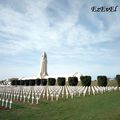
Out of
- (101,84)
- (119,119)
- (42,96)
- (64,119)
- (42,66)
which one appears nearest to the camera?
(119,119)

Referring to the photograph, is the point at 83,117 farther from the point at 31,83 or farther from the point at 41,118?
the point at 31,83

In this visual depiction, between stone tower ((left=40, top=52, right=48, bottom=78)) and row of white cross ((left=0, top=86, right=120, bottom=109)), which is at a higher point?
stone tower ((left=40, top=52, right=48, bottom=78))

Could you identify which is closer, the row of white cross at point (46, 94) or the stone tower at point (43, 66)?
the row of white cross at point (46, 94)

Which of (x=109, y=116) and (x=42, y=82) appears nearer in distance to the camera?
(x=109, y=116)

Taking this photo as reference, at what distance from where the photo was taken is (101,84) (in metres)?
43.4

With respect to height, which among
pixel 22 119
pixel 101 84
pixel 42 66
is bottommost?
pixel 22 119

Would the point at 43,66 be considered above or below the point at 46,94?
above

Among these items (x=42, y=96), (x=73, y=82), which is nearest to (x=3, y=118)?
(x=42, y=96)

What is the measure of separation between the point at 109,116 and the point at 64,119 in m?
2.32

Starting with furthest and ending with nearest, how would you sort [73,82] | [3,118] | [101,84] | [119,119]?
1. [73,82]
2. [101,84]
3. [3,118]
4. [119,119]

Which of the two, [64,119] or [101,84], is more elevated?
[101,84]

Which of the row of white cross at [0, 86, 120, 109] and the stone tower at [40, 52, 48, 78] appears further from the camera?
the stone tower at [40, 52, 48, 78]

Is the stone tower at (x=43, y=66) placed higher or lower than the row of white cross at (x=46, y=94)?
higher

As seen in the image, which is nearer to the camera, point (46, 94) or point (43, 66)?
point (46, 94)
